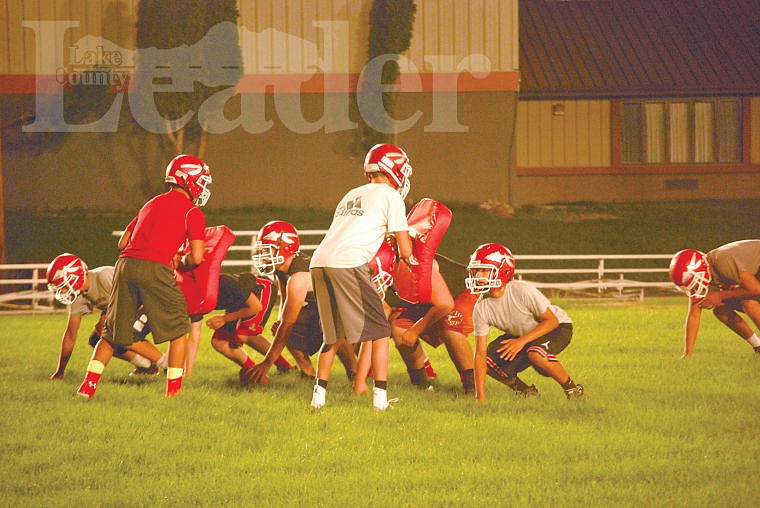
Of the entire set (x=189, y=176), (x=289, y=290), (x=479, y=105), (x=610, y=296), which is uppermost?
(x=479, y=105)

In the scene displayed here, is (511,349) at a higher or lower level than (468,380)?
higher

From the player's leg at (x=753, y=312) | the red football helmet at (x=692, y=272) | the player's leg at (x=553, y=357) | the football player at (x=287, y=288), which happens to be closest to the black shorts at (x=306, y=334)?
the football player at (x=287, y=288)

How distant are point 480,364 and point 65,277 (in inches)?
144

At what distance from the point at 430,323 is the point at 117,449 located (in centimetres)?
289

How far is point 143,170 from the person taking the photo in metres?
28.5

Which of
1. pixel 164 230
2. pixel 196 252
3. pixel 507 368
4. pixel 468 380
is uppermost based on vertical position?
pixel 164 230

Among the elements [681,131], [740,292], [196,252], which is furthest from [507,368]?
[681,131]

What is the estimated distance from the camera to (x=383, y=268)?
29.2 ft

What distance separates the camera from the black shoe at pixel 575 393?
8.49 metres

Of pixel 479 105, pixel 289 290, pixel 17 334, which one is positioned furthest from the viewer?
pixel 479 105

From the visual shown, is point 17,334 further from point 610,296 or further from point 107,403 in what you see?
point 610,296

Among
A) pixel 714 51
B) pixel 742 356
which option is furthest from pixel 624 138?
pixel 742 356

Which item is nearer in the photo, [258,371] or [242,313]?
[258,371]

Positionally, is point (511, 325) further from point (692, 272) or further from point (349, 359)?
point (692, 272)
